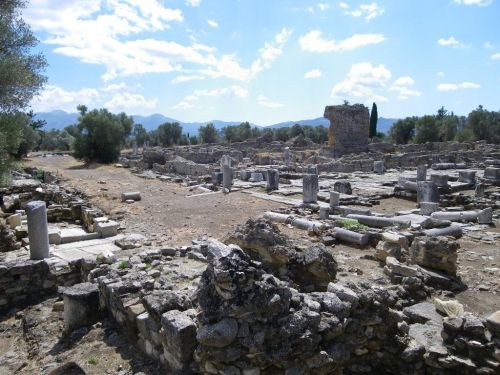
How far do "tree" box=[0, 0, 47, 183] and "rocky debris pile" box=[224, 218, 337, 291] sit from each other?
7749 millimetres

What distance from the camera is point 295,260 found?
289 inches

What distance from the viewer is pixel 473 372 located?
535 cm

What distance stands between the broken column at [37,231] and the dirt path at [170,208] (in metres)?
3.08

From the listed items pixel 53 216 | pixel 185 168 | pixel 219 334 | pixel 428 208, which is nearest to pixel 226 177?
pixel 53 216

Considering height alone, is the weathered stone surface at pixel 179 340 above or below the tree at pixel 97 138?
below

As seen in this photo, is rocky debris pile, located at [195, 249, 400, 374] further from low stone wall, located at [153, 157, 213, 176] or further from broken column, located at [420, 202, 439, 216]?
low stone wall, located at [153, 157, 213, 176]

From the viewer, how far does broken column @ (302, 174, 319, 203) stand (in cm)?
1688

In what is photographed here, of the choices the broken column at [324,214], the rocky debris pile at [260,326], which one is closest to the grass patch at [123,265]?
the rocky debris pile at [260,326]

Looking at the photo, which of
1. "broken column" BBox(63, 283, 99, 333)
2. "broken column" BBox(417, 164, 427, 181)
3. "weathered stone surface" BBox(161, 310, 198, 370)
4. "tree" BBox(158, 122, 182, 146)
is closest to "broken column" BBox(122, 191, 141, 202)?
"broken column" BBox(63, 283, 99, 333)

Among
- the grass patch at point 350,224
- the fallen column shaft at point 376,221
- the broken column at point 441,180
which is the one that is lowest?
the fallen column shaft at point 376,221

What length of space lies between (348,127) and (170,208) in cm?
2947

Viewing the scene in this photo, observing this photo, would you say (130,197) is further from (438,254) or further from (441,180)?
(441,180)

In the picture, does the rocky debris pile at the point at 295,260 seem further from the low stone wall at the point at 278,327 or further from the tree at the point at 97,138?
the tree at the point at 97,138

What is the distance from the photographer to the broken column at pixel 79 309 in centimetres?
670
